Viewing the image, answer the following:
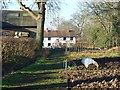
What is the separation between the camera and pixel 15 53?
674 inches

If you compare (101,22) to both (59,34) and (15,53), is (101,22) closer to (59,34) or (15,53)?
(15,53)

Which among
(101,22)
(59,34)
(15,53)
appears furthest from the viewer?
(59,34)

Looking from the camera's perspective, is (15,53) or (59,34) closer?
(15,53)

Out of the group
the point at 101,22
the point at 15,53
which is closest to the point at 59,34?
the point at 101,22

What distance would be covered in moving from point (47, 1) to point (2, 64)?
1775cm

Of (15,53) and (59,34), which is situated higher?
(59,34)

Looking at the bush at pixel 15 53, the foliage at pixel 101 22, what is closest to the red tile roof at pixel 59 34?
the foliage at pixel 101 22

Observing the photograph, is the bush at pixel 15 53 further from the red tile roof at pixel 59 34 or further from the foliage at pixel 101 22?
the red tile roof at pixel 59 34

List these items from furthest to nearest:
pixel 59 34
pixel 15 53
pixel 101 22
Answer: pixel 59 34, pixel 101 22, pixel 15 53

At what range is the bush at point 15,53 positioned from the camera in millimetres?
13734

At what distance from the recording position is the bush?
1373 centimetres

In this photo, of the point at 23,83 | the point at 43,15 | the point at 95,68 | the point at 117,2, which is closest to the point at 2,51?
the point at 23,83

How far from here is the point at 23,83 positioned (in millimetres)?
10945

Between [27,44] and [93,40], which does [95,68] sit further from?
[93,40]
